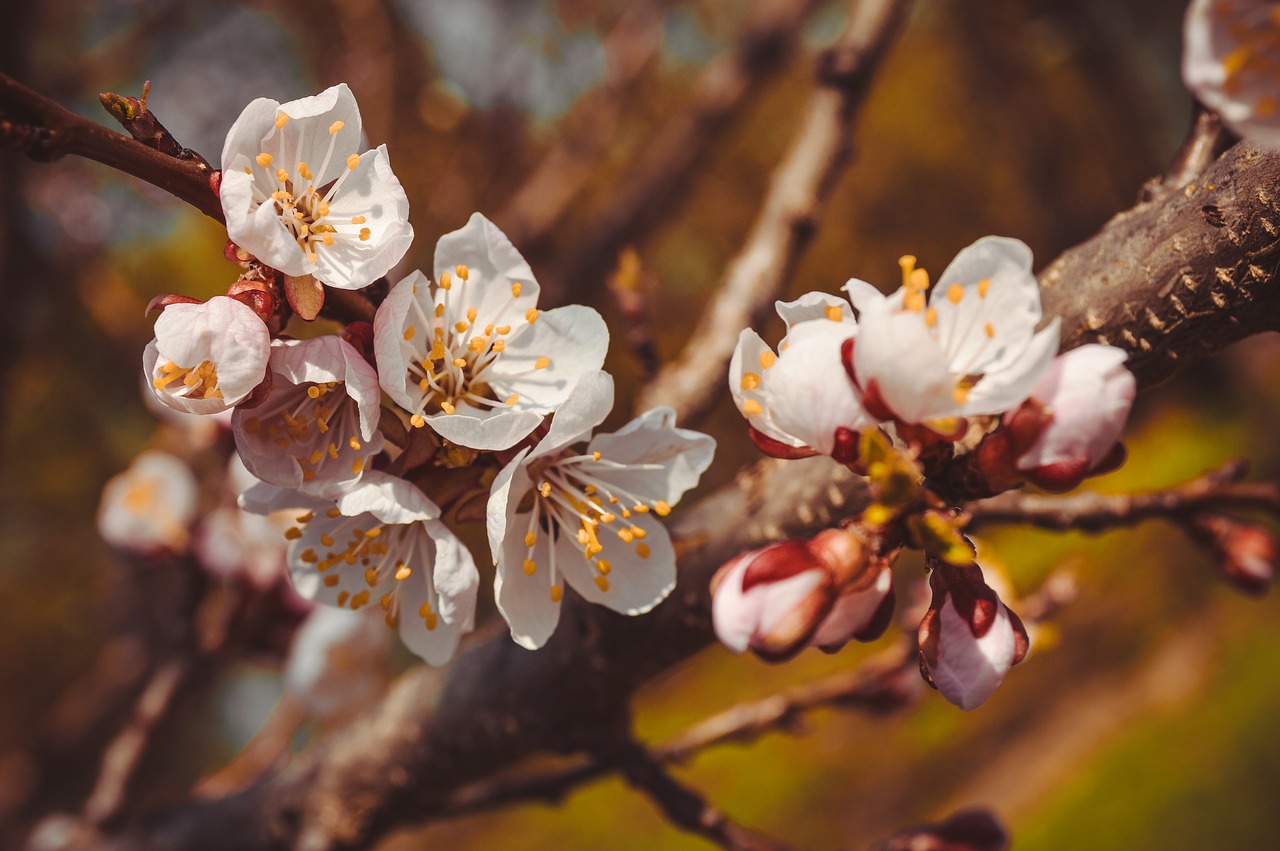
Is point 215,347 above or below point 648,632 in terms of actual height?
above

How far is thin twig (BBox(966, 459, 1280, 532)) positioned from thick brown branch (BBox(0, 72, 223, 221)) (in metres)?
1.01

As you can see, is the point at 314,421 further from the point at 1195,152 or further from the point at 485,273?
the point at 1195,152

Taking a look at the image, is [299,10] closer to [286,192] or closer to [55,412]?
[55,412]

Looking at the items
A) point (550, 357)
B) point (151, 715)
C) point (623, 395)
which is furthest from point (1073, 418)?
point (623, 395)

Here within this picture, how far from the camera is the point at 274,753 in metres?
2.17

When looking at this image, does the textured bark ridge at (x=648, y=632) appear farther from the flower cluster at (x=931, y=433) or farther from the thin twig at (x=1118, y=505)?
the thin twig at (x=1118, y=505)


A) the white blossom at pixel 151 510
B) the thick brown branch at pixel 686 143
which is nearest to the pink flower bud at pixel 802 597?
the white blossom at pixel 151 510

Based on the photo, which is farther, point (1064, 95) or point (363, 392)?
point (1064, 95)

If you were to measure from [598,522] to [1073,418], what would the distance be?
46cm

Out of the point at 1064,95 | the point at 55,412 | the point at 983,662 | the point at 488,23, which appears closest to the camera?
the point at 983,662

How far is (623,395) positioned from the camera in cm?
798

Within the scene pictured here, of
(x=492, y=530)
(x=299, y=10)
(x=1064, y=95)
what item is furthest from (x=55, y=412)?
(x=1064, y=95)

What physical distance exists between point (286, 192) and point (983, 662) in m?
0.75

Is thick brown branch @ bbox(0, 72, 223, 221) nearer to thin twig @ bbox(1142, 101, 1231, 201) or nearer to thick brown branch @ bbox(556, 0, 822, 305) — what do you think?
thin twig @ bbox(1142, 101, 1231, 201)
